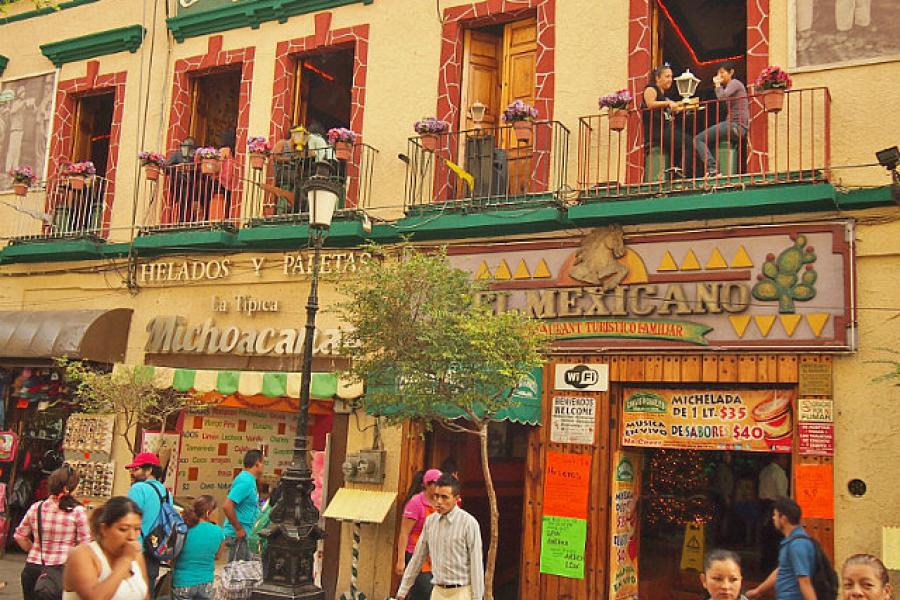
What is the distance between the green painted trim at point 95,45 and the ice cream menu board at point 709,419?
32.0ft

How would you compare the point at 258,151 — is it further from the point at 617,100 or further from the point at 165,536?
the point at 165,536

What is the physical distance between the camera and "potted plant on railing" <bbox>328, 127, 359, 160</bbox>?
462 inches

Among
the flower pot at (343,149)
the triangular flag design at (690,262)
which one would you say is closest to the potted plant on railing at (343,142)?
the flower pot at (343,149)

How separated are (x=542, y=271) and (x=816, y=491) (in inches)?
145

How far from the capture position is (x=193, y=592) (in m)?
7.60

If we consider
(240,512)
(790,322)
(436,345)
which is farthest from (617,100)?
(240,512)

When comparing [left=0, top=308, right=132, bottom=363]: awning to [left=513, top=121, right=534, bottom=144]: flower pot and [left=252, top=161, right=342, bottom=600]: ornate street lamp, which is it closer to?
[left=252, top=161, right=342, bottom=600]: ornate street lamp

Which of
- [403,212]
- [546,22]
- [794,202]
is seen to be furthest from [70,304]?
[794,202]

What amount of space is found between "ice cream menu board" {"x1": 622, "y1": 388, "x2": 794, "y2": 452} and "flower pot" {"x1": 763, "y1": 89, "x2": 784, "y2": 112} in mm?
2805

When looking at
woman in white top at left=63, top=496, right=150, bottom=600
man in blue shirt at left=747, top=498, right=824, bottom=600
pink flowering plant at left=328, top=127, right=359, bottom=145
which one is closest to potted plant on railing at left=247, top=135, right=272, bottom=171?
pink flowering plant at left=328, top=127, right=359, bottom=145

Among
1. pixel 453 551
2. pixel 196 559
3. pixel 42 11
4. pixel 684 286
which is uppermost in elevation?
pixel 42 11

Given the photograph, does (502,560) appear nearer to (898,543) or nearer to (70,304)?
(898,543)

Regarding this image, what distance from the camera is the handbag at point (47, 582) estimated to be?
7035 millimetres

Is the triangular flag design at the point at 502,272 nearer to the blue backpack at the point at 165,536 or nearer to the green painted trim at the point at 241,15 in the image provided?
the green painted trim at the point at 241,15
